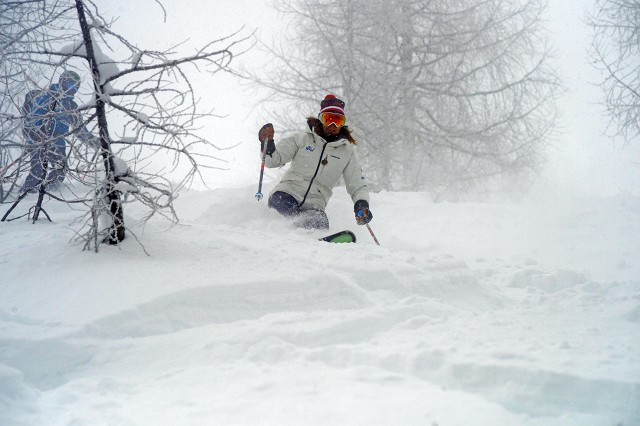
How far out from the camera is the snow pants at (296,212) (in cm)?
466

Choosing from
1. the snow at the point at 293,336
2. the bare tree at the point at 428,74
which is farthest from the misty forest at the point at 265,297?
the bare tree at the point at 428,74

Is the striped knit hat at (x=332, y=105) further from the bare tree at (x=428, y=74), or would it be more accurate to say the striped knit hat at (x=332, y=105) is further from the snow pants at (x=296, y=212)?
the bare tree at (x=428, y=74)

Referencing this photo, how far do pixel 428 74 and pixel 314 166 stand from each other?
6331mm

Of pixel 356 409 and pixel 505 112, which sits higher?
pixel 505 112

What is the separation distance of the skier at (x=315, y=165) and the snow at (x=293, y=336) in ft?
4.09

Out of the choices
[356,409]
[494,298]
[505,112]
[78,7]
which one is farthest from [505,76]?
[356,409]

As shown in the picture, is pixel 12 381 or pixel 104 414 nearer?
pixel 104 414

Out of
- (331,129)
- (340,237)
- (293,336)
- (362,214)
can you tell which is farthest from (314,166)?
(293,336)

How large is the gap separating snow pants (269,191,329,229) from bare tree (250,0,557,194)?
5108 millimetres

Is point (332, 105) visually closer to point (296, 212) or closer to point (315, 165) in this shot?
point (315, 165)

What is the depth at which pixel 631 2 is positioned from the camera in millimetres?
7934

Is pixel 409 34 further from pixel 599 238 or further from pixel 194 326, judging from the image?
pixel 194 326

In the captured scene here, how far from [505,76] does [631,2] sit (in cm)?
264

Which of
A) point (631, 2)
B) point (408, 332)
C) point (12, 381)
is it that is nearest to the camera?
point (12, 381)
